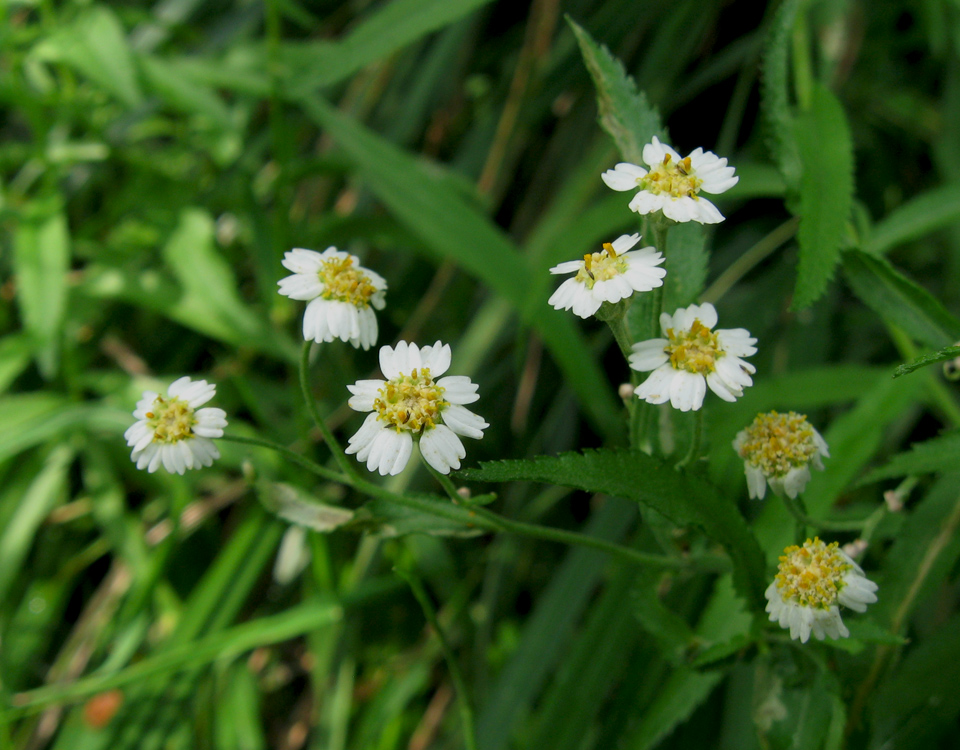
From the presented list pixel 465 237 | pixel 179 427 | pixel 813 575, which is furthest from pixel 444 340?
pixel 813 575

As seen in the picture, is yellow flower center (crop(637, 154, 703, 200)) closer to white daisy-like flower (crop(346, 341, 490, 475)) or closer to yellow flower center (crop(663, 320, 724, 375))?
yellow flower center (crop(663, 320, 724, 375))

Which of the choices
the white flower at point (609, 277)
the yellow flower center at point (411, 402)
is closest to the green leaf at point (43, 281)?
the yellow flower center at point (411, 402)

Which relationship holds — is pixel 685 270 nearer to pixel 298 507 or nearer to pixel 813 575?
pixel 813 575

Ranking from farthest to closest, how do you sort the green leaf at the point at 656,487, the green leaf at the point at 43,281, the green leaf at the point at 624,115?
the green leaf at the point at 43,281
the green leaf at the point at 624,115
the green leaf at the point at 656,487

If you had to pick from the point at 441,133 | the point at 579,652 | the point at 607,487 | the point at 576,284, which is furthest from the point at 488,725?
the point at 441,133

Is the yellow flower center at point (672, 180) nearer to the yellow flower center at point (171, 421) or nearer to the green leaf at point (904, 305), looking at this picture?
the green leaf at point (904, 305)
